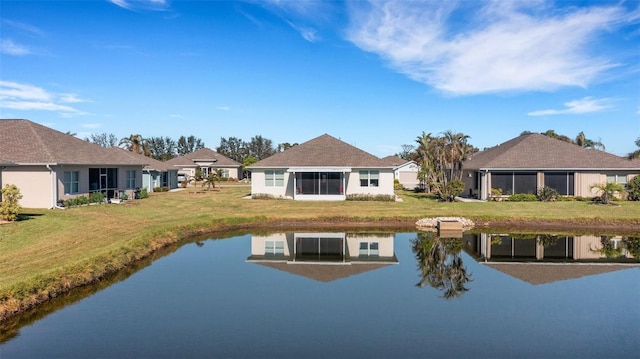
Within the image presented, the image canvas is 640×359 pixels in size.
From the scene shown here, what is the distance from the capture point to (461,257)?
17.1 meters

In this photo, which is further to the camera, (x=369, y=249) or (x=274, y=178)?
(x=274, y=178)

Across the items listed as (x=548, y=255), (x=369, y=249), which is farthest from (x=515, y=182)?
(x=369, y=249)

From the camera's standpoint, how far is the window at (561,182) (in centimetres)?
3186

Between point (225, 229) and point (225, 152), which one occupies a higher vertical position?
point (225, 152)

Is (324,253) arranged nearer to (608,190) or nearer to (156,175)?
(608,190)

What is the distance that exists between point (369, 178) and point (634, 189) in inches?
735

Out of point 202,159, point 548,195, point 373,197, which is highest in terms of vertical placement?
point 202,159

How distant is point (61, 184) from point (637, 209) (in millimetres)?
34118

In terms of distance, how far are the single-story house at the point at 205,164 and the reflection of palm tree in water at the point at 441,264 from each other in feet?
134

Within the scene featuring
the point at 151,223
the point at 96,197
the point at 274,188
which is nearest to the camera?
the point at 151,223

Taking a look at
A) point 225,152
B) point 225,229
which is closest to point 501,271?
point 225,229

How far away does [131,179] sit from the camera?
33.7 m

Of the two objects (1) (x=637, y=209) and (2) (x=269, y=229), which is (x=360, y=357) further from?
(1) (x=637, y=209)

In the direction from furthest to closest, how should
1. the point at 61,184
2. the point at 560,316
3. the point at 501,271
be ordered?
the point at 61,184 < the point at 501,271 < the point at 560,316
